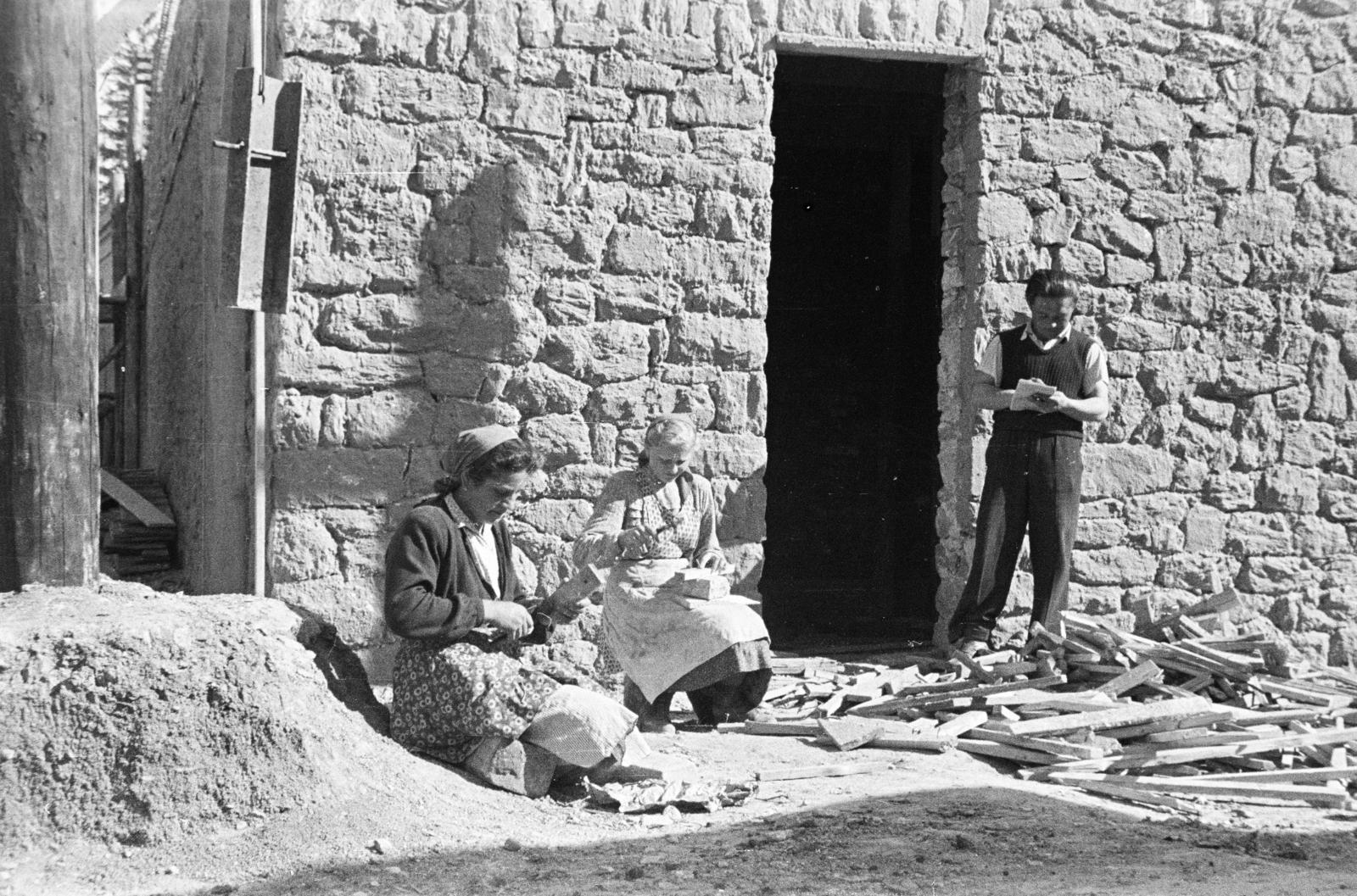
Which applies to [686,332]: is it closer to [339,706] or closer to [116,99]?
[339,706]

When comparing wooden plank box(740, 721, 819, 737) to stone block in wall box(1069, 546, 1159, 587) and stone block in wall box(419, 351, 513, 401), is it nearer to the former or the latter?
stone block in wall box(419, 351, 513, 401)

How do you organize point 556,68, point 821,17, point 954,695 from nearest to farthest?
point 954,695 < point 556,68 < point 821,17

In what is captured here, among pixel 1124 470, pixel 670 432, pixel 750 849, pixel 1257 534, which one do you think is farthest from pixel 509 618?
pixel 1257 534

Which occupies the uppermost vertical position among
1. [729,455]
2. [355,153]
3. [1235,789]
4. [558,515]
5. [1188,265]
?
[355,153]

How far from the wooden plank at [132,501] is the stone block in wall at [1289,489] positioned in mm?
6067

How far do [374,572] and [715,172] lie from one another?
7.51 ft

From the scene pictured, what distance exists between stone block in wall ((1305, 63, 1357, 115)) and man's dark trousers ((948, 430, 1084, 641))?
2289 mm

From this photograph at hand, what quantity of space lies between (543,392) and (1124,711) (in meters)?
2.70

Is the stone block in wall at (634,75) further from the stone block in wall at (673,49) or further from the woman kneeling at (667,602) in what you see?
the woman kneeling at (667,602)

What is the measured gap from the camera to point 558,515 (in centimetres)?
668

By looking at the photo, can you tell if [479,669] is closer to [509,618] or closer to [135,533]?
[509,618]

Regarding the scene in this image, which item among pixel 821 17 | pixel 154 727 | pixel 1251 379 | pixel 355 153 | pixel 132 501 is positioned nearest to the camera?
pixel 154 727

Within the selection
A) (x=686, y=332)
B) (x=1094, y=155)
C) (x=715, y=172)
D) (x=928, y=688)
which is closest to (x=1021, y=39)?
(x=1094, y=155)

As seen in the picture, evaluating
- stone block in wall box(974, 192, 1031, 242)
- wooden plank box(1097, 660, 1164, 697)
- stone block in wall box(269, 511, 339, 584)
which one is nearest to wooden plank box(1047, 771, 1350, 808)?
wooden plank box(1097, 660, 1164, 697)
